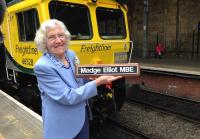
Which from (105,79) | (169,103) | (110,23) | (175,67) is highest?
(110,23)

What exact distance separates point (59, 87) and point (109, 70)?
16.0 inches

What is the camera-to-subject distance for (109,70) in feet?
7.62

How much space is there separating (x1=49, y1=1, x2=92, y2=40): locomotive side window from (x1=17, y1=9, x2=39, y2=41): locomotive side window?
359 millimetres

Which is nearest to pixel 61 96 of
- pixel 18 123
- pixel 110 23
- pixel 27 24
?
pixel 18 123

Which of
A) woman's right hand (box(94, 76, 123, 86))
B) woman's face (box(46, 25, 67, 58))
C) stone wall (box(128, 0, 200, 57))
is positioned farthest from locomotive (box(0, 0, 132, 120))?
stone wall (box(128, 0, 200, 57))

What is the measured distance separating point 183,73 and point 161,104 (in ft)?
4.57

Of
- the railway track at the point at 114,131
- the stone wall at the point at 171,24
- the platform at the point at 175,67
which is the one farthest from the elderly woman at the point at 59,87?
the stone wall at the point at 171,24

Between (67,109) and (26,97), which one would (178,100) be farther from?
(67,109)

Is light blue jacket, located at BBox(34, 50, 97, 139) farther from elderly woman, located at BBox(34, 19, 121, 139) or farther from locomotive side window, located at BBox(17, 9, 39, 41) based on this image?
locomotive side window, located at BBox(17, 9, 39, 41)

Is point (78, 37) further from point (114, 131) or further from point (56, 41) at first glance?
point (56, 41)

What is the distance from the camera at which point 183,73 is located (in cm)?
942

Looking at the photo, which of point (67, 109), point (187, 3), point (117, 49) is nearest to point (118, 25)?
point (117, 49)

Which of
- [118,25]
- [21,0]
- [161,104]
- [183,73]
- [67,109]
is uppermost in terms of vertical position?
[21,0]

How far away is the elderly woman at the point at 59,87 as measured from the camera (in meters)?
2.40
